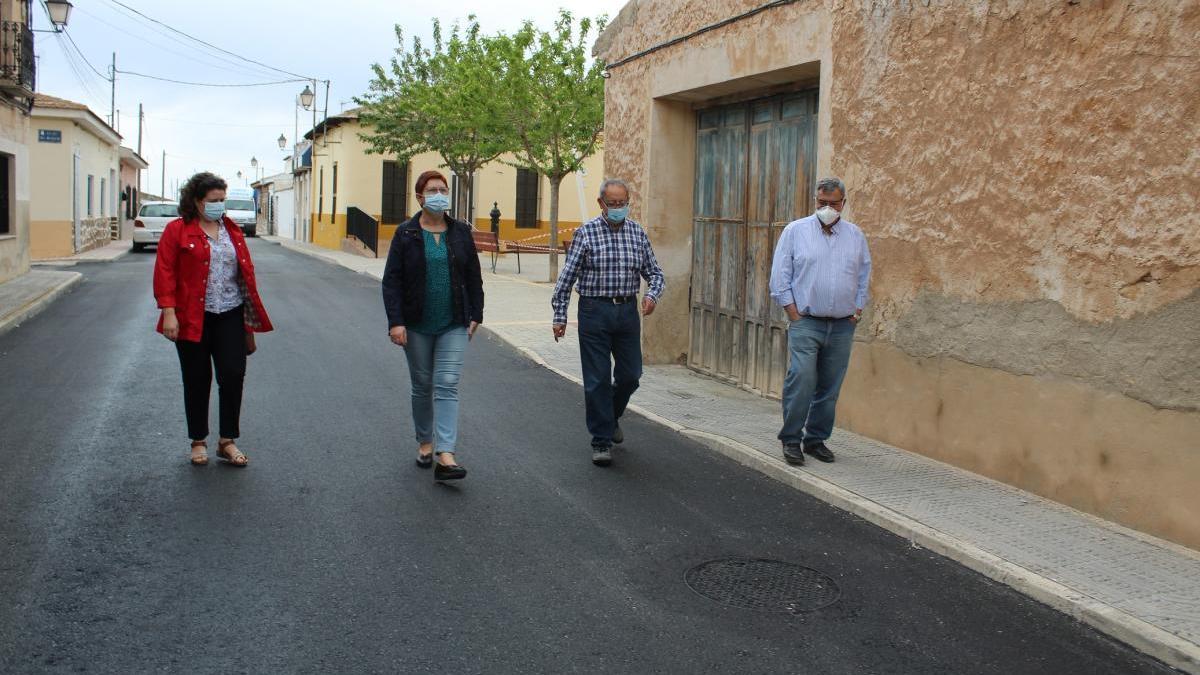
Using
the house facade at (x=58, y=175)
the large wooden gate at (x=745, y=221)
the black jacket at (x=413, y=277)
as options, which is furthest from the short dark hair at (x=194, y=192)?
the house facade at (x=58, y=175)

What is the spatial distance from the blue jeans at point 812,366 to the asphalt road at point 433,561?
50cm

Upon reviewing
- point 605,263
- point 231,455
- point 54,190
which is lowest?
point 231,455

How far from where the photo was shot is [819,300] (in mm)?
6312

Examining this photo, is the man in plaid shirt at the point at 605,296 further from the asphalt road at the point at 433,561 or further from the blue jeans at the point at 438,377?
the blue jeans at the point at 438,377

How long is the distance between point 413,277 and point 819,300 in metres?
2.41

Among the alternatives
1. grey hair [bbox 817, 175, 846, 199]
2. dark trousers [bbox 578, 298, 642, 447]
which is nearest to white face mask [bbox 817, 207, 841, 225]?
grey hair [bbox 817, 175, 846, 199]

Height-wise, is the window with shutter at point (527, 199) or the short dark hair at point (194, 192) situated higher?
the window with shutter at point (527, 199)

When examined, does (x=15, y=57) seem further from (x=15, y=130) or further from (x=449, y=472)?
(x=449, y=472)

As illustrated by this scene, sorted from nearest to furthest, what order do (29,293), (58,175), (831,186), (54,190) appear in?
(831,186), (29,293), (54,190), (58,175)

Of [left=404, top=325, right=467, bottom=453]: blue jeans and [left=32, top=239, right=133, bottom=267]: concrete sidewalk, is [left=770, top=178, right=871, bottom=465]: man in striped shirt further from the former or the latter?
[left=32, top=239, right=133, bottom=267]: concrete sidewalk

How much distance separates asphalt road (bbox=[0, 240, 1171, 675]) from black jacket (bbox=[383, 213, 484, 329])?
3.08 feet

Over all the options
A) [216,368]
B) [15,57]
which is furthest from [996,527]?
[15,57]

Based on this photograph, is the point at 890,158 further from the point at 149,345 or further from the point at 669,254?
the point at 149,345

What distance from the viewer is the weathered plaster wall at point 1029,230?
16.5 ft
